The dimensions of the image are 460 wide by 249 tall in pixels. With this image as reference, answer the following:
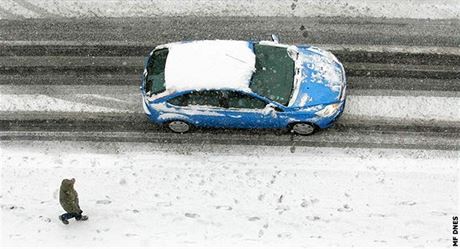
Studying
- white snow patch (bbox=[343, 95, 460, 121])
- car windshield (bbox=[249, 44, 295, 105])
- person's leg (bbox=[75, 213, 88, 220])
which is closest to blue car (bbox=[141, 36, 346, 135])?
car windshield (bbox=[249, 44, 295, 105])

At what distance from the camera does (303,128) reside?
12367 mm

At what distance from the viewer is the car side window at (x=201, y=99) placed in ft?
38.4

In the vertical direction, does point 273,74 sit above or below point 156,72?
above

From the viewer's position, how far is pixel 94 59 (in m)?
14.0

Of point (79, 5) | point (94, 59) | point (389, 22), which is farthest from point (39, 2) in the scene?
point (389, 22)

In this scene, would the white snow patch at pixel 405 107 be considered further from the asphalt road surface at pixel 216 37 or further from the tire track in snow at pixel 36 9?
the tire track in snow at pixel 36 9

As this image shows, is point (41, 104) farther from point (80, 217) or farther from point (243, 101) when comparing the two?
point (243, 101)

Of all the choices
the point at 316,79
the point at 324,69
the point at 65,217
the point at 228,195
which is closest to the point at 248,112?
the point at 316,79

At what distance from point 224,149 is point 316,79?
251cm

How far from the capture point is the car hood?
39.1 ft

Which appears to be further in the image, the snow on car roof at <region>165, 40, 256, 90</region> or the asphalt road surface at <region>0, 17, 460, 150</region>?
the asphalt road surface at <region>0, 17, 460, 150</region>

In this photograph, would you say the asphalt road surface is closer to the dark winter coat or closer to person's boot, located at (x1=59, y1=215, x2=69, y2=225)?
person's boot, located at (x1=59, y1=215, x2=69, y2=225)

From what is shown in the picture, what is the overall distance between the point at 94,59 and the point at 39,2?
8.41 ft

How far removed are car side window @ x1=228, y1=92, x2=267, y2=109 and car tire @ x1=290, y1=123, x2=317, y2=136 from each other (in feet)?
3.27
